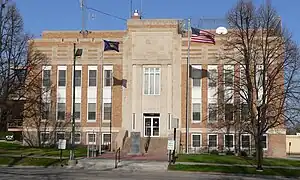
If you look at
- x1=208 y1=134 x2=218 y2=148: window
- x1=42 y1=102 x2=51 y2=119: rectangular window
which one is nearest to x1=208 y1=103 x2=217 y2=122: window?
x1=208 y1=134 x2=218 y2=148: window

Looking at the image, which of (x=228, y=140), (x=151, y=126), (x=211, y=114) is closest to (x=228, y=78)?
(x=211, y=114)

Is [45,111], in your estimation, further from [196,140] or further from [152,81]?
[196,140]

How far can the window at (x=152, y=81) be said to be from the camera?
54312mm

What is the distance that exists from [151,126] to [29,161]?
18678 millimetres

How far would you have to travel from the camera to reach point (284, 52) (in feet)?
126

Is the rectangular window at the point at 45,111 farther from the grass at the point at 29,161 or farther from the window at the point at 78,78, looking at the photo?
the grass at the point at 29,161

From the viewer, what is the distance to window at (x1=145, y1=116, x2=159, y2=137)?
53875 millimetres

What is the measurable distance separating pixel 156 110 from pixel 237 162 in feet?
51.4

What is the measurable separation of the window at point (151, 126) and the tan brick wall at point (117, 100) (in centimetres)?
292

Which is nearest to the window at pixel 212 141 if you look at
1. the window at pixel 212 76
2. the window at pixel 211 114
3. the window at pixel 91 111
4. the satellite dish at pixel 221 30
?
the window at pixel 211 114

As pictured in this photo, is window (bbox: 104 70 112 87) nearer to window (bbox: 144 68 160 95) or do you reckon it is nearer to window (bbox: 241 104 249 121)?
window (bbox: 144 68 160 95)

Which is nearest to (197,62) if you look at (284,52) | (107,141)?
(107,141)

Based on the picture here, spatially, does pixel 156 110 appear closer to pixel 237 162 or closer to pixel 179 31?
pixel 179 31

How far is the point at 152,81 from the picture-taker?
178ft
